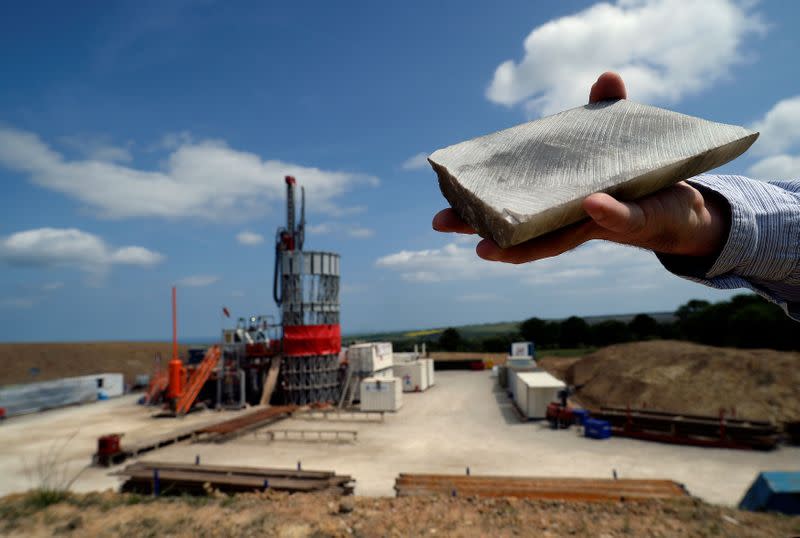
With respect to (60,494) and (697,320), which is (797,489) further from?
(697,320)

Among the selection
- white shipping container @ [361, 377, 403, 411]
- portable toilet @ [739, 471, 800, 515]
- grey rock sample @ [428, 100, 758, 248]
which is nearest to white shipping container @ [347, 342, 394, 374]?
white shipping container @ [361, 377, 403, 411]

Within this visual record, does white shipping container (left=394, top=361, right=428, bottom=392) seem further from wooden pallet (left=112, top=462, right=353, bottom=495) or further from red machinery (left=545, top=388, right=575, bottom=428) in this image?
wooden pallet (left=112, top=462, right=353, bottom=495)

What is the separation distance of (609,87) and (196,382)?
35795 millimetres

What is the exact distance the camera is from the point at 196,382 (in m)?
34.2

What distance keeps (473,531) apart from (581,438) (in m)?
13.6

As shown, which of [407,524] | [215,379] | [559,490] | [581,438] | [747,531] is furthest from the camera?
[215,379]

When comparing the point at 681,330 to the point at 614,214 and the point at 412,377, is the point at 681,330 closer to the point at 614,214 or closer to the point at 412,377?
the point at 412,377

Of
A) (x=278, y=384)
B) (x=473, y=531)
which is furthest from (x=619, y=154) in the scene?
(x=278, y=384)

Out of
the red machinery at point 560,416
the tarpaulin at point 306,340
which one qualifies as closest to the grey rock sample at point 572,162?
the red machinery at point 560,416

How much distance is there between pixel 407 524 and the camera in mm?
11641

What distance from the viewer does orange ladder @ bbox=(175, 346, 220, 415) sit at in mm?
32188

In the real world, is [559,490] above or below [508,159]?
below

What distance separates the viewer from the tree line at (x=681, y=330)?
146 feet

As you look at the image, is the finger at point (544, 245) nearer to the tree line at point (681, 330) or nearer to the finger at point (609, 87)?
the finger at point (609, 87)
